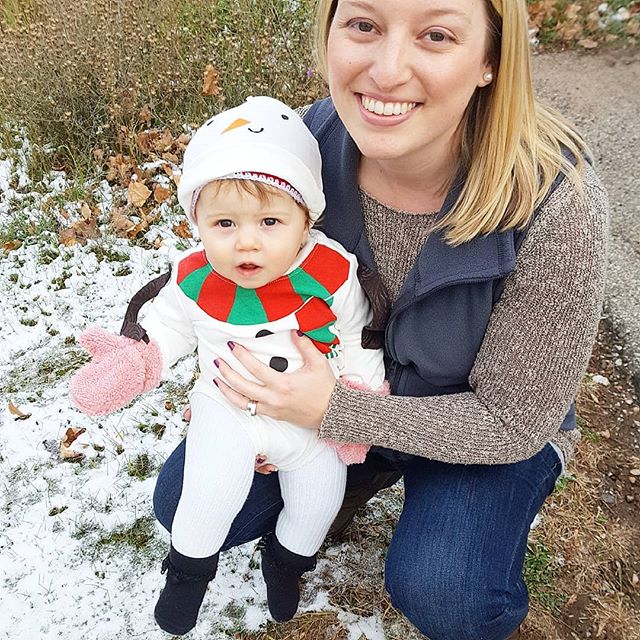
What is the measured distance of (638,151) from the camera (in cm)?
455

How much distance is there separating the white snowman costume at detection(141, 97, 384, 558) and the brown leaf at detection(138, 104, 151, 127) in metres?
2.82

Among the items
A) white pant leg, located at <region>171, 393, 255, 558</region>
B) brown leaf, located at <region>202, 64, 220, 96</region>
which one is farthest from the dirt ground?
brown leaf, located at <region>202, 64, 220, 96</region>

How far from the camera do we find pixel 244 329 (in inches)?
70.8

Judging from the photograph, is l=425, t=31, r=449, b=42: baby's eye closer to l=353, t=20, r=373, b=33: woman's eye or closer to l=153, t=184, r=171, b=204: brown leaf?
l=353, t=20, r=373, b=33: woman's eye

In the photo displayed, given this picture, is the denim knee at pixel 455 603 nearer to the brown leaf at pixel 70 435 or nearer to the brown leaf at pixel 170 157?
the brown leaf at pixel 70 435

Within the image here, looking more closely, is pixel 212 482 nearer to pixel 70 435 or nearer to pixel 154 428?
pixel 154 428

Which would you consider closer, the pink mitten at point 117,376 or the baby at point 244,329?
the baby at point 244,329

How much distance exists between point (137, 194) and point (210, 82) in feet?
2.99

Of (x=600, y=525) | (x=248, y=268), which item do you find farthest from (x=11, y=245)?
(x=600, y=525)

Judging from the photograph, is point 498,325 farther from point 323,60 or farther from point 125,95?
point 125,95

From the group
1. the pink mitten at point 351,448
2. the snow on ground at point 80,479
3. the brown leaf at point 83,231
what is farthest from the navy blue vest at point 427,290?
the brown leaf at point 83,231

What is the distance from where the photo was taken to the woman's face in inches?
58.7

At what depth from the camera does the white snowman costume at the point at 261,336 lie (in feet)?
5.65

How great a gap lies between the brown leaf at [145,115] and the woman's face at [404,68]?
9.80ft
